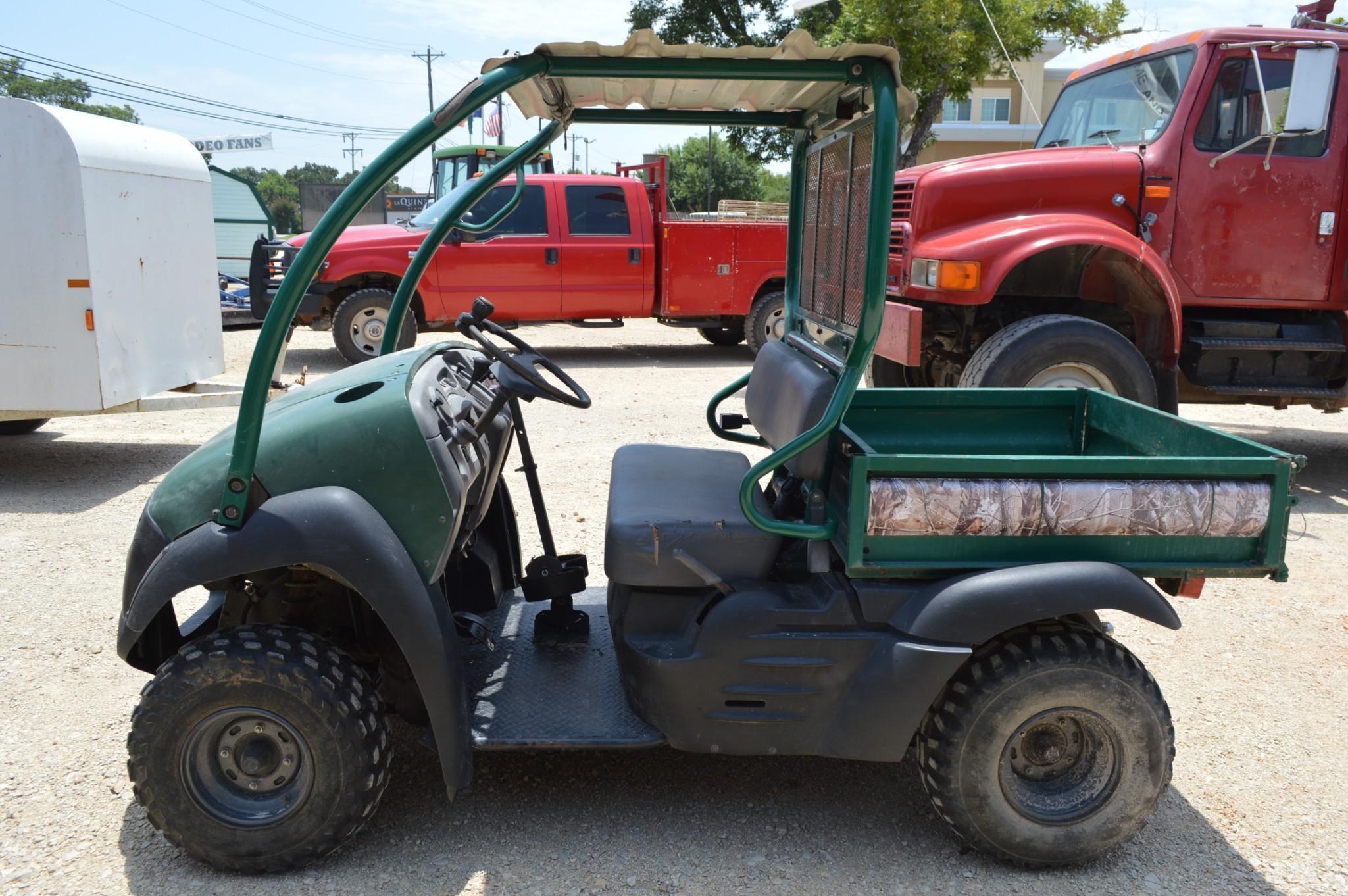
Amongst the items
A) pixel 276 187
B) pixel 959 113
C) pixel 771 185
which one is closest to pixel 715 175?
pixel 771 185

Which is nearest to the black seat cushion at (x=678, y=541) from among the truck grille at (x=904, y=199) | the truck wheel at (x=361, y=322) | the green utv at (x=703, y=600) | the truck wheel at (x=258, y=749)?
the green utv at (x=703, y=600)

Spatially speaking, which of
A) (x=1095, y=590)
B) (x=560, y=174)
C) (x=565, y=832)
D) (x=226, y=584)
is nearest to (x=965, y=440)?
(x=1095, y=590)

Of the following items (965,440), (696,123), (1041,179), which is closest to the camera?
(696,123)

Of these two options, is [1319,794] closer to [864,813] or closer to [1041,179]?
[864,813]

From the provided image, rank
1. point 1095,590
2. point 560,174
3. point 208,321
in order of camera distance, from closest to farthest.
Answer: point 1095,590
point 208,321
point 560,174

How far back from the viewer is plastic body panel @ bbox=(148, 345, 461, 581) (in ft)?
8.82

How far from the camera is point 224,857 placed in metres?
2.69

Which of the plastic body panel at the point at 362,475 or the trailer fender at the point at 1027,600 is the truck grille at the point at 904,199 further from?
the plastic body panel at the point at 362,475

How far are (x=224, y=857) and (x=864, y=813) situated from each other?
176 centimetres

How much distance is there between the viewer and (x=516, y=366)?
9.64 feet

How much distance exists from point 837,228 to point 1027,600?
1365 mm

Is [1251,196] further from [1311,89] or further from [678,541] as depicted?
[678,541]

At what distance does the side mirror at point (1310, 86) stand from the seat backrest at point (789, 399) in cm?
367

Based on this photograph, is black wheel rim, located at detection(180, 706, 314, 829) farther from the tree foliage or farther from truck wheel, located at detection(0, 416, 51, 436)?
the tree foliage
